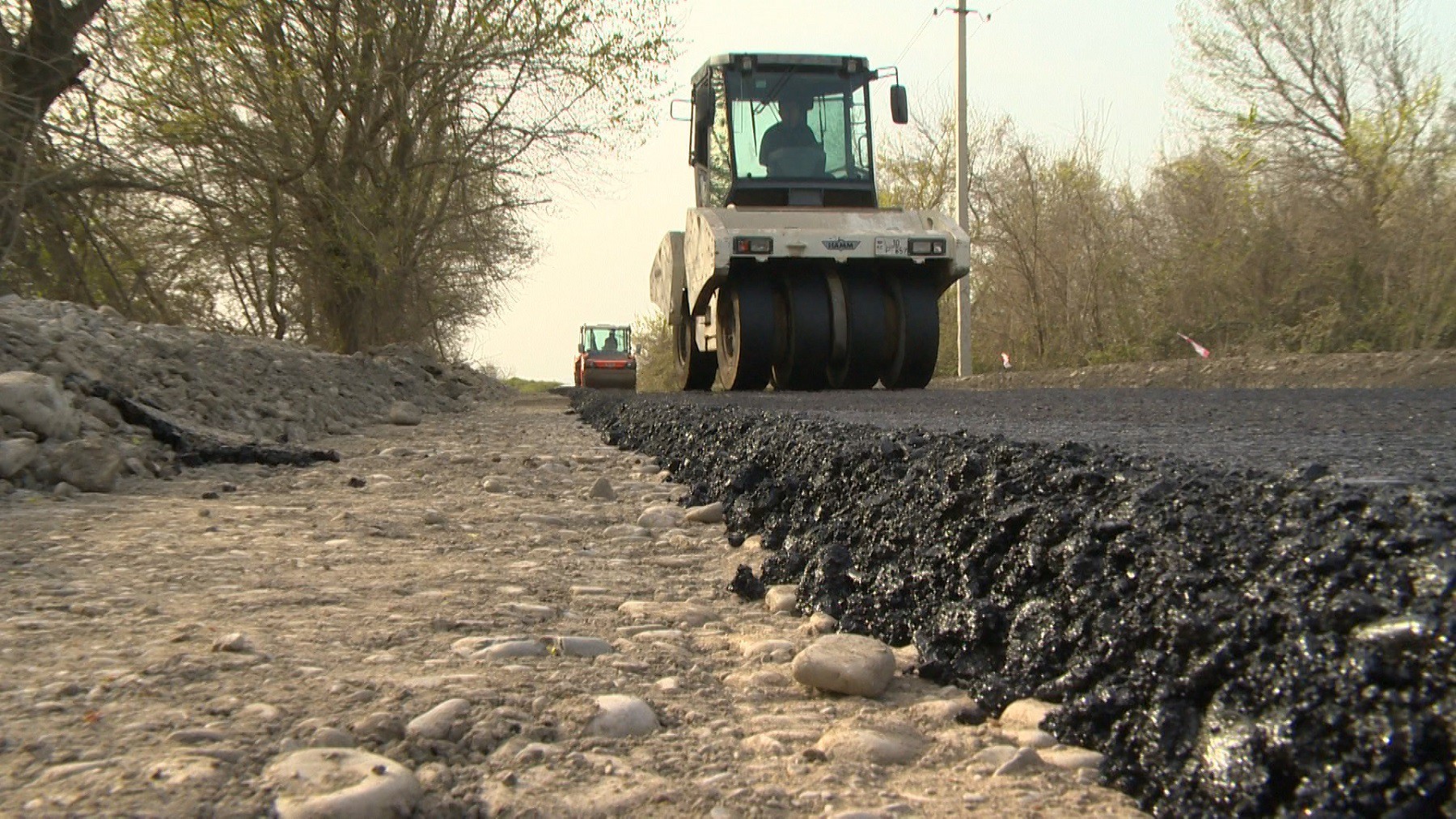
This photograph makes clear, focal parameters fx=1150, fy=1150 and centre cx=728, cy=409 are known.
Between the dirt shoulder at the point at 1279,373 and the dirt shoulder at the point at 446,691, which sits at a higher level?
the dirt shoulder at the point at 1279,373

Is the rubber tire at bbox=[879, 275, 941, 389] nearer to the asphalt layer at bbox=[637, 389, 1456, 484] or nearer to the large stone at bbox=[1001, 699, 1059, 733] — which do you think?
the asphalt layer at bbox=[637, 389, 1456, 484]

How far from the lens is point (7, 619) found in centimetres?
253

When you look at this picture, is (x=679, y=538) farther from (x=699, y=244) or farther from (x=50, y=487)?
(x=699, y=244)

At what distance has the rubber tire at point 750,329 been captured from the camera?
11383mm

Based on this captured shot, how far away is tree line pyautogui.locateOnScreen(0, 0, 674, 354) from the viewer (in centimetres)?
905

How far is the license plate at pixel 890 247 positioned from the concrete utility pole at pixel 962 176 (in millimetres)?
8156

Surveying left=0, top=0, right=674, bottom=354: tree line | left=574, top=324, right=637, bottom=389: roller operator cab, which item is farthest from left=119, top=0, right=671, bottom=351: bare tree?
left=574, top=324, right=637, bottom=389: roller operator cab

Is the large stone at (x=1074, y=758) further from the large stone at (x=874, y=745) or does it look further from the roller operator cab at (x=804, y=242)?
the roller operator cab at (x=804, y=242)

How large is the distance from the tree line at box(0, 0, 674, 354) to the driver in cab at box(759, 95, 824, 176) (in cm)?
459

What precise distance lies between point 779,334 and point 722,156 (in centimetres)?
227

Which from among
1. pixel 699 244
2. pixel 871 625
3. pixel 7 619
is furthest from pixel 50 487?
pixel 699 244

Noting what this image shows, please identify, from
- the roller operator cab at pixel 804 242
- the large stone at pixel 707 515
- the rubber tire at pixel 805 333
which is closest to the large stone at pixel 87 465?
the large stone at pixel 707 515

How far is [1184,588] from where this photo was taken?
1.73 m

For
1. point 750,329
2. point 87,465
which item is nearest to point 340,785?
point 87,465
